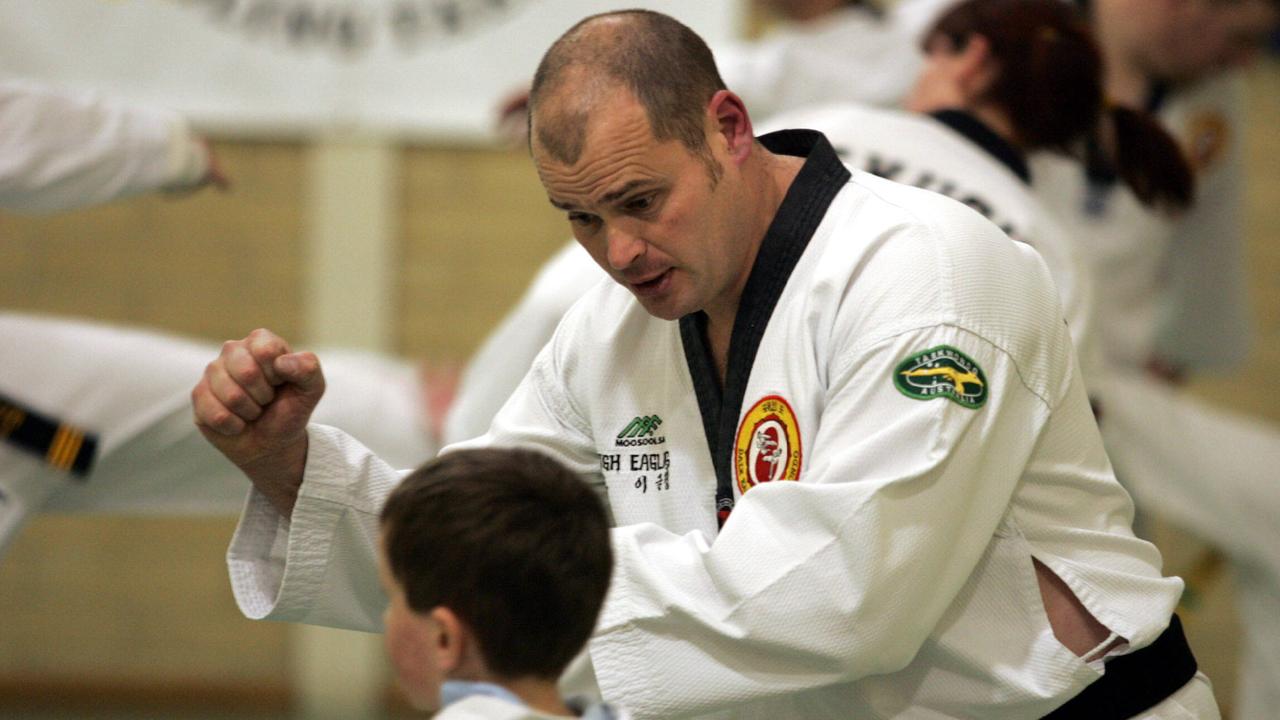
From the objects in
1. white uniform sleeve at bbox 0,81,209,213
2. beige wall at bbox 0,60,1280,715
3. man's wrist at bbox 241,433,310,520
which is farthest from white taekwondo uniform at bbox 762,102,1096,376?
beige wall at bbox 0,60,1280,715

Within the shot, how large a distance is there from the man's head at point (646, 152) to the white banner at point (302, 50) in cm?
334

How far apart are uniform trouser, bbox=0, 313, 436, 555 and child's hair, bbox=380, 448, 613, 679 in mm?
1926

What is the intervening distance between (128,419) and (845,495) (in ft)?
7.42

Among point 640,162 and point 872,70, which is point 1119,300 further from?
point 640,162

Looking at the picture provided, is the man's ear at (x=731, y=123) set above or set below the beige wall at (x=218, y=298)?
above

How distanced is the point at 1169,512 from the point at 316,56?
332cm

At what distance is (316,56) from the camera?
534 cm

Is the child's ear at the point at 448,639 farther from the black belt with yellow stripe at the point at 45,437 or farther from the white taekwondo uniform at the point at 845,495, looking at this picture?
the black belt with yellow stripe at the point at 45,437

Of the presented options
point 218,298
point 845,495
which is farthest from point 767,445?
point 218,298

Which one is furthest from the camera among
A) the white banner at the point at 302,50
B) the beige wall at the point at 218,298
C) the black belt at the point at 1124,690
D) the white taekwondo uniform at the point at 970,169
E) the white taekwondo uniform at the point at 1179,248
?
the beige wall at the point at 218,298

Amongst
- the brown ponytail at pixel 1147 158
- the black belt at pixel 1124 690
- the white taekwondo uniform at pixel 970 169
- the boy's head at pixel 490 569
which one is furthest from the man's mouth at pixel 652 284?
the brown ponytail at pixel 1147 158

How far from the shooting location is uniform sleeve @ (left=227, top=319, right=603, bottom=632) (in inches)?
83.2

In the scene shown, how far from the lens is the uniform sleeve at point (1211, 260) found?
14.8 feet

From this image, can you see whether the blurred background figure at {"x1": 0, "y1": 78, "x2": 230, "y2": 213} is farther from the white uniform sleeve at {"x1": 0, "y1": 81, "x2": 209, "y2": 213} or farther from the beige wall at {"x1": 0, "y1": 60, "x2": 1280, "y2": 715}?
the beige wall at {"x1": 0, "y1": 60, "x2": 1280, "y2": 715}
